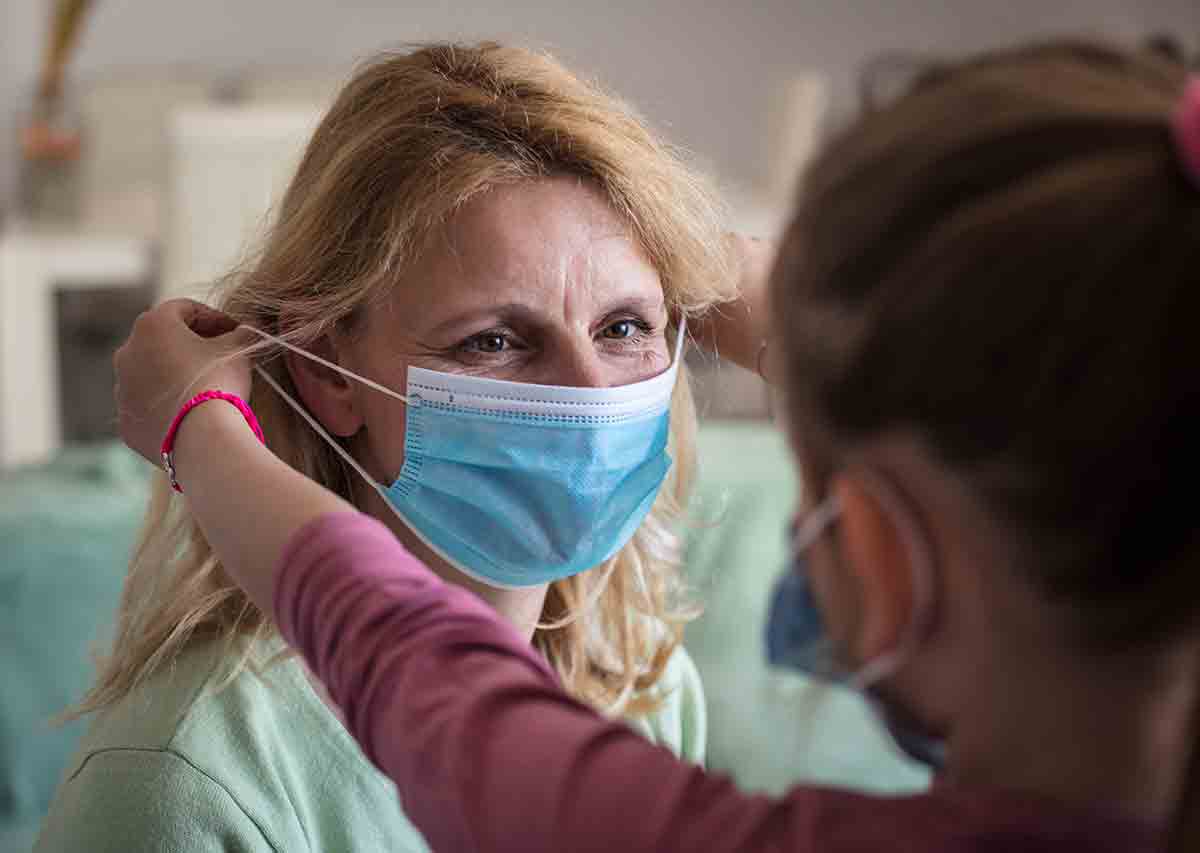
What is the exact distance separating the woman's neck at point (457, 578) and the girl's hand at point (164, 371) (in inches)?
6.7

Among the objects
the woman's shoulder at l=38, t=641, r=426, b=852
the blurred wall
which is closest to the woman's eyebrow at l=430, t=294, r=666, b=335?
the woman's shoulder at l=38, t=641, r=426, b=852

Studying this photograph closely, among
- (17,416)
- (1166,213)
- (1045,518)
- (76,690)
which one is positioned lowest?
(17,416)

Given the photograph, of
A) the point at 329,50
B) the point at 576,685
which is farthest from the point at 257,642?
the point at 329,50

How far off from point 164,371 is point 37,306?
117 inches

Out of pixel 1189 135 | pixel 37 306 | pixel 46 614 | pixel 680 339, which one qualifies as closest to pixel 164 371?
pixel 680 339

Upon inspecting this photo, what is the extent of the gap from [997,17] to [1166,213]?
→ 4582mm

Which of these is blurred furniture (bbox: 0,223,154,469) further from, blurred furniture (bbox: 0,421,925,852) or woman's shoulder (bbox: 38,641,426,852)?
woman's shoulder (bbox: 38,641,426,852)

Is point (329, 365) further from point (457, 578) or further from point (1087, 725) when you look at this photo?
point (1087, 725)

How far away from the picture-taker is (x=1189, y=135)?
0.59m

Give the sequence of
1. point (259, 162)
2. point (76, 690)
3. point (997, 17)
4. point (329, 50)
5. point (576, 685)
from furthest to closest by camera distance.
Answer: point (997, 17) → point (329, 50) → point (259, 162) → point (76, 690) → point (576, 685)

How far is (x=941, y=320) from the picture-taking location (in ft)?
2.03

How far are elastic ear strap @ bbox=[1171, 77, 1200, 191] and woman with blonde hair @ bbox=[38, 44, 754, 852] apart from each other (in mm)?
594

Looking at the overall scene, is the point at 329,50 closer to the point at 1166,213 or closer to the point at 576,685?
the point at 576,685

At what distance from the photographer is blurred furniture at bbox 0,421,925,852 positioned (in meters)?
2.04
